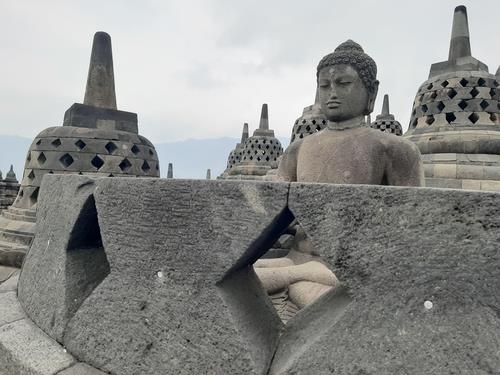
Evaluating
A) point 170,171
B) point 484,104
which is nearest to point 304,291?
point 484,104

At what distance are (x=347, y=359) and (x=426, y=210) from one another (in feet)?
1.78

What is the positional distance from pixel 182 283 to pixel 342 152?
48.8 inches

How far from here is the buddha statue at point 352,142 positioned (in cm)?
205

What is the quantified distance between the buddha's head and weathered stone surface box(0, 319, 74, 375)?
6.39 ft

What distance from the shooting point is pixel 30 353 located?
162cm

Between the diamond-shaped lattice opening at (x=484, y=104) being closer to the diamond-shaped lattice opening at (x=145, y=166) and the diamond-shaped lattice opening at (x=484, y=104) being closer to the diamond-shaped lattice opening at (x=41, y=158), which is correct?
the diamond-shaped lattice opening at (x=145, y=166)

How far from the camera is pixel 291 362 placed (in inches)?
47.7

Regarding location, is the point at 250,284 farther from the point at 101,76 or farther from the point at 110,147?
the point at 101,76

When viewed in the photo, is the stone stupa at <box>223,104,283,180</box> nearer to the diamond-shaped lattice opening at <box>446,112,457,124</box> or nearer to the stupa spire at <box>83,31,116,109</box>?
the diamond-shaped lattice opening at <box>446,112,457,124</box>

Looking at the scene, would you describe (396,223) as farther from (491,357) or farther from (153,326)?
(153,326)

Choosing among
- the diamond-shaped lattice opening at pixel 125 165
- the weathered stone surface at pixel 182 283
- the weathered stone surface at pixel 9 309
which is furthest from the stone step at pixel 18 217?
the weathered stone surface at pixel 182 283

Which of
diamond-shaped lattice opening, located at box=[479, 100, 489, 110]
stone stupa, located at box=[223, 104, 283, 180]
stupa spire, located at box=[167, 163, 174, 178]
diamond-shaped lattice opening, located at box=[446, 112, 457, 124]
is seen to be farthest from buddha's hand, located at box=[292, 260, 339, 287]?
stupa spire, located at box=[167, 163, 174, 178]

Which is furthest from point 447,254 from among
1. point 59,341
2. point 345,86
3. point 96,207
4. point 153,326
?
point 59,341

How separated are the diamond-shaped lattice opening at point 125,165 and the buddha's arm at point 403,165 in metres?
3.87
